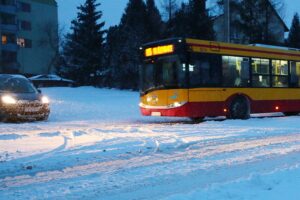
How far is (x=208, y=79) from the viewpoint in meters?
18.7

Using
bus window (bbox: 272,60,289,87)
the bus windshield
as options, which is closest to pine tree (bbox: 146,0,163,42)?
bus window (bbox: 272,60,289,87)

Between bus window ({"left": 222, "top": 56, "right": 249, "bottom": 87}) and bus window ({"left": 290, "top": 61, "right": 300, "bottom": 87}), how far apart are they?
3.24 meters

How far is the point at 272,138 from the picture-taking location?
45.0 ft

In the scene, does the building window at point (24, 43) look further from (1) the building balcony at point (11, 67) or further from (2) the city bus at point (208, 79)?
(2) the city bus at point (208, 79)

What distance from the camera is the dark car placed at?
1831 centimetres

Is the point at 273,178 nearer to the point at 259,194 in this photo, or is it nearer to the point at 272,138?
the point at 259,194

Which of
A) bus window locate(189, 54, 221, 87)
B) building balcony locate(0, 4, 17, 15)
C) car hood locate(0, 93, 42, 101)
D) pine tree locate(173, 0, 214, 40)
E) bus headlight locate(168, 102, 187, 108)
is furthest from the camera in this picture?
building balcony locate(0, 4, 17, 15)

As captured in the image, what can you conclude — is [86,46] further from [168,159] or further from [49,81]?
[168,159]

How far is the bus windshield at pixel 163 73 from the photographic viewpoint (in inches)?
707

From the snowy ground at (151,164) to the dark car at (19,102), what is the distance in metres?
2.99

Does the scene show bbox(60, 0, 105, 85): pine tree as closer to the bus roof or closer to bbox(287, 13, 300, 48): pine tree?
bbox(287, 13, 300, 48): pine tree

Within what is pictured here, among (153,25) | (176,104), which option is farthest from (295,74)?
(153,25)

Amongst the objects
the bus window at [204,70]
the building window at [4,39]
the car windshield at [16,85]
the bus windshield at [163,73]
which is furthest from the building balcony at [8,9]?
the bus window at [204,70]

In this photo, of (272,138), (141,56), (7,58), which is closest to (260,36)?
(7,58)
